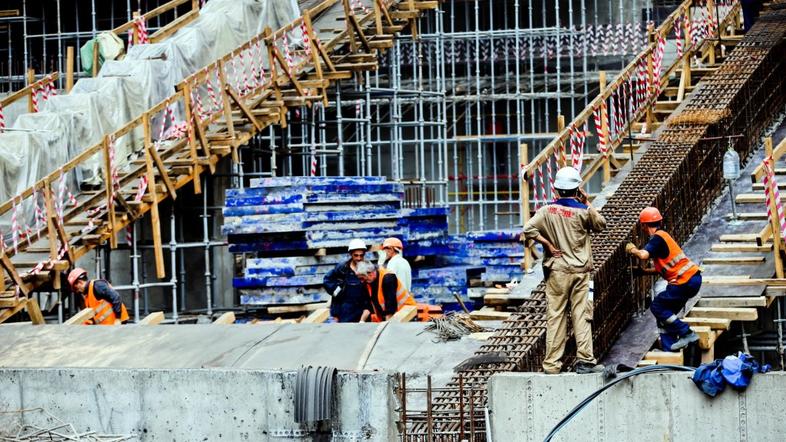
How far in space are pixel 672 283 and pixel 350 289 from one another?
177 inches

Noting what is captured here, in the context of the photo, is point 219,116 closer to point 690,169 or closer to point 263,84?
point 263,84

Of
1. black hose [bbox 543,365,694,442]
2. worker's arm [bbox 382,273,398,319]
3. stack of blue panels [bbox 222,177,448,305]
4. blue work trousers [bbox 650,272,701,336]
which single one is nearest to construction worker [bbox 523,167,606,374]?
blue work trousers [bbox 650,272,701,336]

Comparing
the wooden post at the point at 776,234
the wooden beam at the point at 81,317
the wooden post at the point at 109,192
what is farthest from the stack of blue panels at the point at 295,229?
the wooden post at the point at 776,234

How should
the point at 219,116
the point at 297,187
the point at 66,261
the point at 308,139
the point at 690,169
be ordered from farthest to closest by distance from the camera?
the point at 308,139, the point at 219,116, the point at 297,187, the point at 66,261, the point at 690,169

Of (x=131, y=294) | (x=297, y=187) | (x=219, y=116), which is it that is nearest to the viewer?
(x=297, y=187)

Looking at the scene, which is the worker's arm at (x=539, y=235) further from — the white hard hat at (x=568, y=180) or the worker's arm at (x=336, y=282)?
the worker's arm at (x=336, y=282)

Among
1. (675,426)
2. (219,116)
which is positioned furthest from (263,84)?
(675,426)

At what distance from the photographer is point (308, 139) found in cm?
3159

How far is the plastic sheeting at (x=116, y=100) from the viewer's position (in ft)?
75.7

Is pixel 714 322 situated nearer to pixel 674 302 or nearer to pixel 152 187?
pixel 674 302

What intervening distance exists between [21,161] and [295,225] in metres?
4.33

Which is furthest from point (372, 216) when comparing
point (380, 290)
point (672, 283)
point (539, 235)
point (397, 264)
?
point (539, 235)

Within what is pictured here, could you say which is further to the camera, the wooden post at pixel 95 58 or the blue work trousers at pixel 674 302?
the wooden post at pixel 95 58

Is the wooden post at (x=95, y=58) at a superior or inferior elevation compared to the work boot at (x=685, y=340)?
superior
